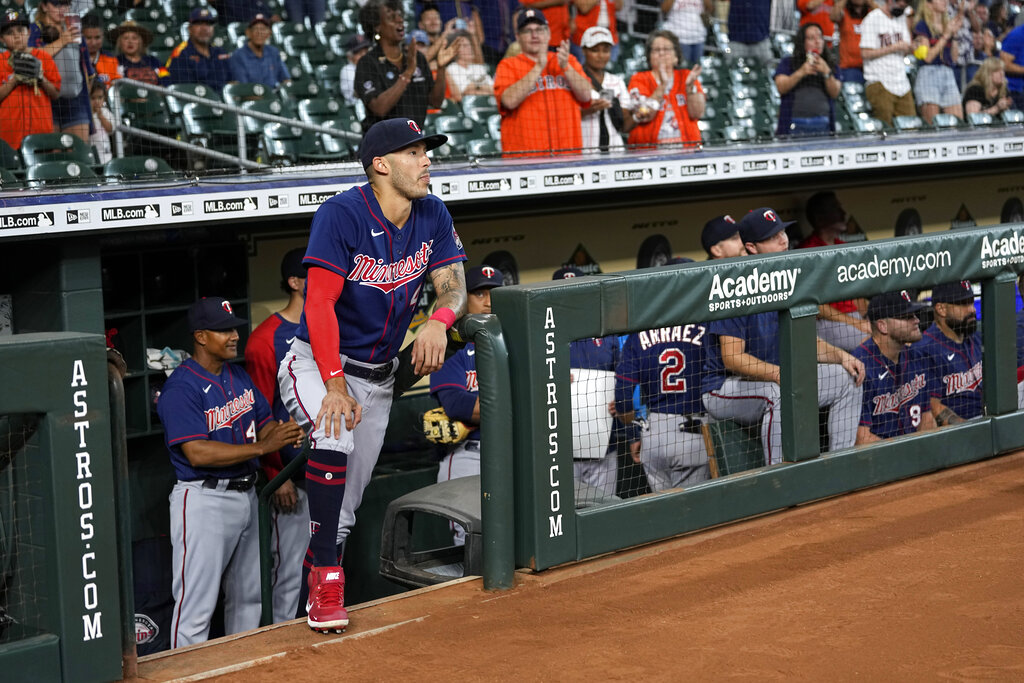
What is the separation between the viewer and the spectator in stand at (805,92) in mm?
9070

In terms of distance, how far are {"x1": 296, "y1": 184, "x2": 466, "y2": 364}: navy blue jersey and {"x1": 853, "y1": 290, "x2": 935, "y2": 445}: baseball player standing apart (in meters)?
2.23

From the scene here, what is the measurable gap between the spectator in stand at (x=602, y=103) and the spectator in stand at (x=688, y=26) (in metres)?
2.34

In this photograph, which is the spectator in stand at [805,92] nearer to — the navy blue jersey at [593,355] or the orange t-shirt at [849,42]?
the orange t-shirt at [849,42]

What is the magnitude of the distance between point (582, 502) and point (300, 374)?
111 centimetres

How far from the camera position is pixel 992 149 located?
30.9 feet

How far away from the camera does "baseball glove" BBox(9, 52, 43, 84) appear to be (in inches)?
250

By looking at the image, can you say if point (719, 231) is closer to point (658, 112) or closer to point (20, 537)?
point (658, 112)

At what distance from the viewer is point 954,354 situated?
224 inches

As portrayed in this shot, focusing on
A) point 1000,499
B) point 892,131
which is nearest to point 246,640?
point 1000,499

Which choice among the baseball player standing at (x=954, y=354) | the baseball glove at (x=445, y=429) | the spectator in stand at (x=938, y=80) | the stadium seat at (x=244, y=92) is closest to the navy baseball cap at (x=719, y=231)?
the baseball player standing at (x=954, y=354)

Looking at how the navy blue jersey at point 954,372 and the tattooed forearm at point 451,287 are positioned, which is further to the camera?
the navy blue jersey at point 954,372

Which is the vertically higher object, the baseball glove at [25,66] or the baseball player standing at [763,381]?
the baseball glove at [25,66]

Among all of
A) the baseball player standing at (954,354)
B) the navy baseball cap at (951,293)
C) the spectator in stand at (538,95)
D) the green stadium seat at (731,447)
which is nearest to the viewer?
the green stadium seat at (731,447)

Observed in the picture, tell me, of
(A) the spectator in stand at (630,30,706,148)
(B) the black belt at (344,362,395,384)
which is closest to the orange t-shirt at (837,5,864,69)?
(A) the spectator in stand at (630,30,706,148)
